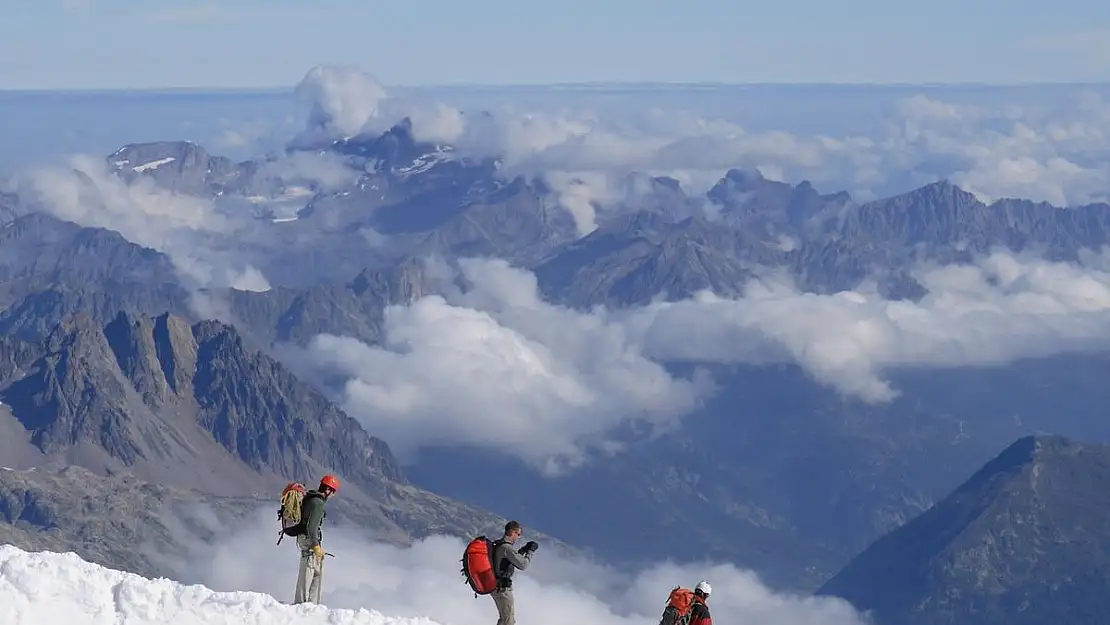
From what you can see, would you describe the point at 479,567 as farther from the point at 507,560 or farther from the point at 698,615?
the point at 698,615

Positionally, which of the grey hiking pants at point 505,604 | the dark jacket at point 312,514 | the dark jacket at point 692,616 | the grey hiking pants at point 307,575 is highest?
the dark jacket at point 312,514

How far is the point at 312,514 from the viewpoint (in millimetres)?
53500

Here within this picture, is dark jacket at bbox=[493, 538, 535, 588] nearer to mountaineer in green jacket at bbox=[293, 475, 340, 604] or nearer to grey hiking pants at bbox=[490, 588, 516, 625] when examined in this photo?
grey hiking pants at bbox=[490, 588, 516, 625]

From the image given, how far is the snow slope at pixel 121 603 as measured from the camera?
4959 cm

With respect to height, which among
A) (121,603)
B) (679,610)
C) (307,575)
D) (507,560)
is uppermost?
(307,575)

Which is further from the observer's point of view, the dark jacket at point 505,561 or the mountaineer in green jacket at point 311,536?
the mountaineer in green jacket at point 311,536

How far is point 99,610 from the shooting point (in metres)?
50.0

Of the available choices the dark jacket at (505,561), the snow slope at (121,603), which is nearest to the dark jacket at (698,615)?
the dark jacket at (505,561)

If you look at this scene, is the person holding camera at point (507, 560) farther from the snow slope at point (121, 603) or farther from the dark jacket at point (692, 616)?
the dark jacket at point (692, 616)

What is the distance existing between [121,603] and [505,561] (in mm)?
12825

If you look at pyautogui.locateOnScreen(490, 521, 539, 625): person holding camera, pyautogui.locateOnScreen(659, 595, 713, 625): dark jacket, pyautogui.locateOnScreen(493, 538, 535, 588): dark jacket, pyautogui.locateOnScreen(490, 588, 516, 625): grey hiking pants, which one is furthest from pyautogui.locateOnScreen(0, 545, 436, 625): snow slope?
pyautogui.locateOnScreen(659, 595, 713, 625): dark jacket

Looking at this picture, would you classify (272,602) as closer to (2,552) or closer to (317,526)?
(317,526)

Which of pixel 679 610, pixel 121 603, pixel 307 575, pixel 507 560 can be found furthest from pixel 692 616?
pixel 121 603

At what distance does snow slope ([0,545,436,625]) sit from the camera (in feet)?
163
